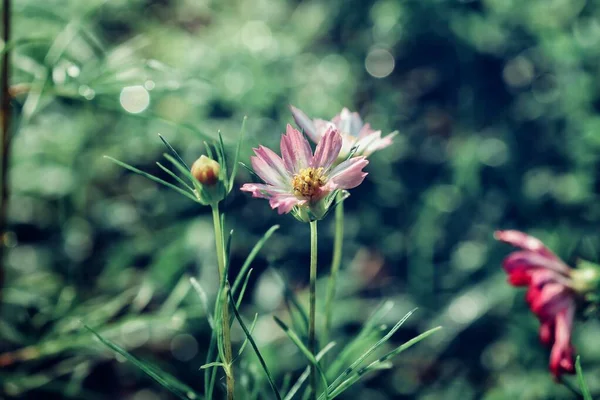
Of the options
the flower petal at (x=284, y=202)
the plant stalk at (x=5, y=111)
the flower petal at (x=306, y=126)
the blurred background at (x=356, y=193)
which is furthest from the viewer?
the blurred background at (x=356, y=193)

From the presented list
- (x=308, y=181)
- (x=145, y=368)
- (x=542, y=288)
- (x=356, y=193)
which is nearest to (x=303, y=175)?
(x=308, y=181)

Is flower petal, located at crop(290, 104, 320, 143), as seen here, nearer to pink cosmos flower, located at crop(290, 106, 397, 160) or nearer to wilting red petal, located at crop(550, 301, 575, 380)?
pink cosmos flower, located at crop(290, 106, 397, 160)

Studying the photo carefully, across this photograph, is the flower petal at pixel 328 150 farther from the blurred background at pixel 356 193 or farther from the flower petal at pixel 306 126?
the blurred background at pixel 356 193

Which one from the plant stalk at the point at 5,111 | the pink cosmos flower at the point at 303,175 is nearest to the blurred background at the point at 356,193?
the plant stalk at the point at 5,111

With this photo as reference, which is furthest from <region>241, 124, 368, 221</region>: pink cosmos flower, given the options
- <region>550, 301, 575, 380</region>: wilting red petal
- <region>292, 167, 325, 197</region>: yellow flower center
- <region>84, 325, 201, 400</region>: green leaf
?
<region>550, 301, 575, 380</region>: wilting red petal

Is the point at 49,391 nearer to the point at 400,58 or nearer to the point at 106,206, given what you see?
the point at 106,206

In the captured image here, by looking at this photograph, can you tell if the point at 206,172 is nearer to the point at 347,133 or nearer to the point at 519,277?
the point at 347,133

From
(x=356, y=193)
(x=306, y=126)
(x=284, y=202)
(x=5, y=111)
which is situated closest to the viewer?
(x=284, y=202)

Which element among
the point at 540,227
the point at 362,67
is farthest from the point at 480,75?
the point at 540,227
